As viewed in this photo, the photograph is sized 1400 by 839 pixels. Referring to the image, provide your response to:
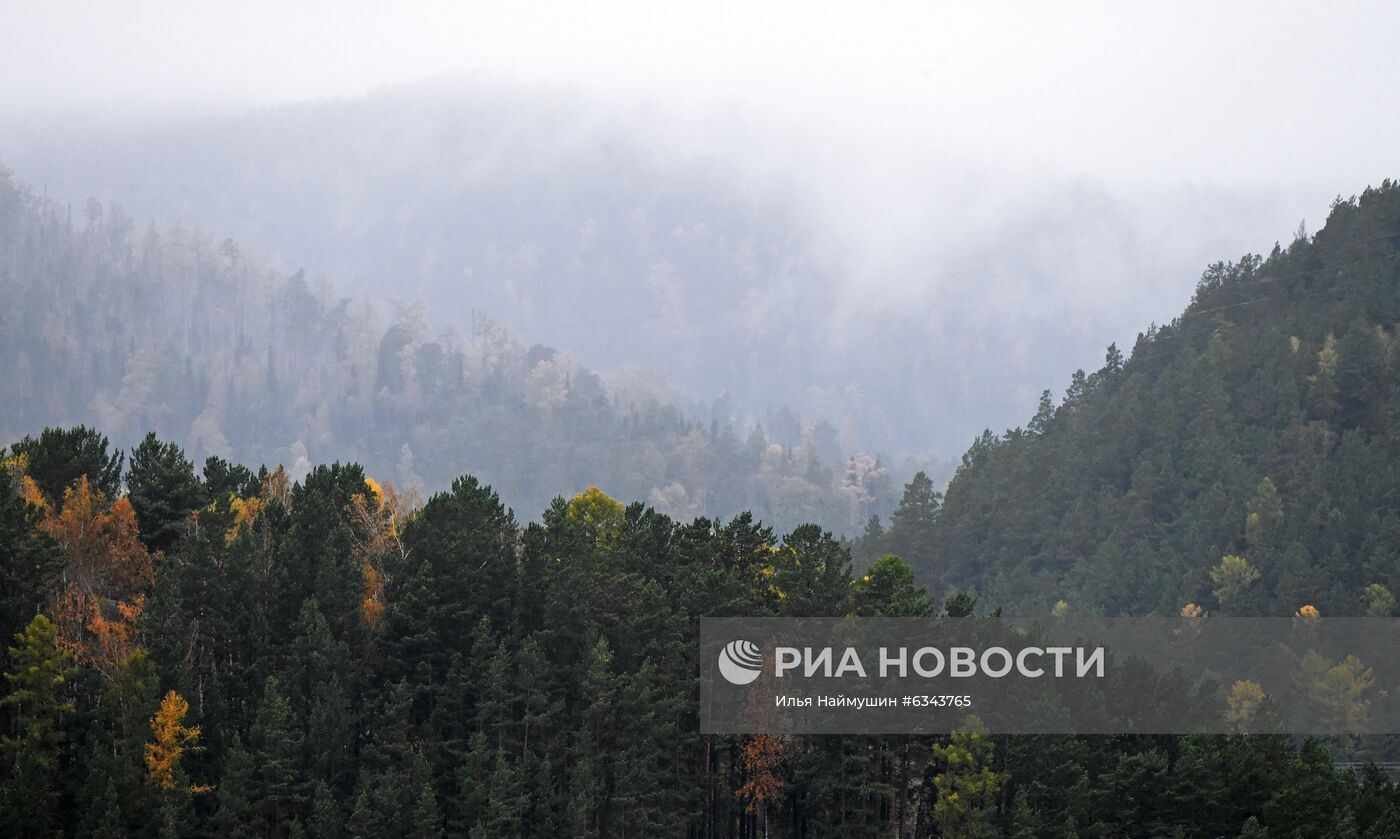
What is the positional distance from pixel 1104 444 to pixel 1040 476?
8.11 meters

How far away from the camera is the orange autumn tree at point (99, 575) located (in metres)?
68.3

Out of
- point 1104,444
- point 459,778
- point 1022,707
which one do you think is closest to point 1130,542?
point 1104,444

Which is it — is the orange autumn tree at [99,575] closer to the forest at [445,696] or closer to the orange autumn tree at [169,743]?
the forest at [445,696]

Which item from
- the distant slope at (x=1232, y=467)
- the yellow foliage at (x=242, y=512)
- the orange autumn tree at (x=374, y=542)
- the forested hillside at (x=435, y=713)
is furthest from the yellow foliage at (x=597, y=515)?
the distant slope at (x=1232, y=467)

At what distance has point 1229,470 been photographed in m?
151

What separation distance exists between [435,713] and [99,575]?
16.1 meters

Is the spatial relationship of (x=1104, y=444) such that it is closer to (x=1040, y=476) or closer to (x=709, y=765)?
(x=1040, y=476)

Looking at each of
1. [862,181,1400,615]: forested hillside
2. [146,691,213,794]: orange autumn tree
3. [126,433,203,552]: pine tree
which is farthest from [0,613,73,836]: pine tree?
[862,181,1400,615]: forested hillside

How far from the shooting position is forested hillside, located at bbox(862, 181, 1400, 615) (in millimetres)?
139750

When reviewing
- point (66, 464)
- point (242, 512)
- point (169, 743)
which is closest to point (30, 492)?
point (66, 464)

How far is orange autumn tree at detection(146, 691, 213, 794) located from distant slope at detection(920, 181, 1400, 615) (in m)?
94.3

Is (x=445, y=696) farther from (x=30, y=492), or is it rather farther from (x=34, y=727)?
(x=30, y=492)

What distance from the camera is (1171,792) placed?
229ft

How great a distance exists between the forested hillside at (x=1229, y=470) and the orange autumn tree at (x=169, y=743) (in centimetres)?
9420
